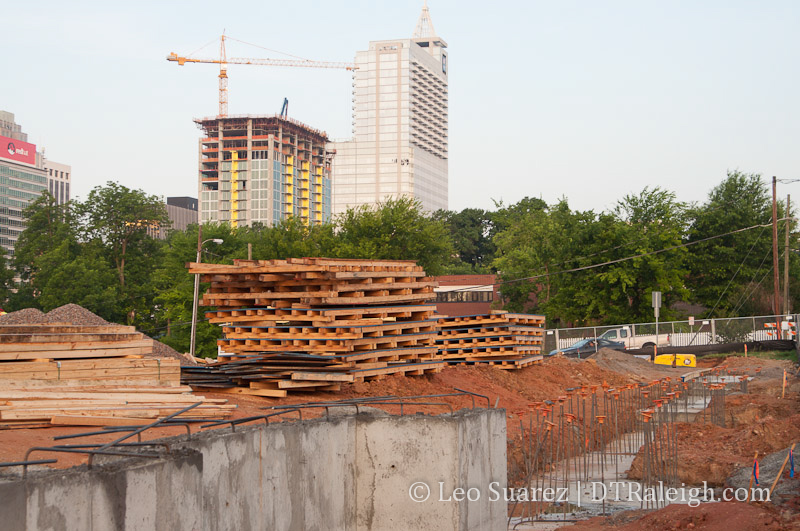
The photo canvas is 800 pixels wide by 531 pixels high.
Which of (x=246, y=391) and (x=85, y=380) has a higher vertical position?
(x=85, y=380)

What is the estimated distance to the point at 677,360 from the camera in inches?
1446

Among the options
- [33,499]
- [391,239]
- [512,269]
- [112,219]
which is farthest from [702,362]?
[112,219]

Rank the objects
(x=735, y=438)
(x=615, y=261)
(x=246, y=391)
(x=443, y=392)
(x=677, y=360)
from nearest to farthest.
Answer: (x=246, y=391)
(x=443, y=392)
(x=735, y=438)
(x=677, y=360)
(x=615, y=261)

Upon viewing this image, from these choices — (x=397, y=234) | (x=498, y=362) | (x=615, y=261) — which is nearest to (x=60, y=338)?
(x=498, y=362)

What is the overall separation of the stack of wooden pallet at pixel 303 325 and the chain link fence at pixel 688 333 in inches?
1032

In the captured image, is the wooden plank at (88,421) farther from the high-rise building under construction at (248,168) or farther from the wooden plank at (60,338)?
the high-rise building under construction at (248,168)

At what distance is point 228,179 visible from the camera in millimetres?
190875

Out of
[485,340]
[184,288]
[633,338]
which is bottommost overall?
[633,338]

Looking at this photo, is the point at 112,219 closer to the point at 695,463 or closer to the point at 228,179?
the point at 695,463

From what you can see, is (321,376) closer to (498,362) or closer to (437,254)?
(498,362)

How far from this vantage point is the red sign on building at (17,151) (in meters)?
166

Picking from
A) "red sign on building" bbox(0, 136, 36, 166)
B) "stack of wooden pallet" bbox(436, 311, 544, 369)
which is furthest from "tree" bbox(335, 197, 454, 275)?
"red sign on building" bbox(0, 136, 36, 166)

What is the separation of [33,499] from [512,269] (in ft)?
196

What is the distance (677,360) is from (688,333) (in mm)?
4498
